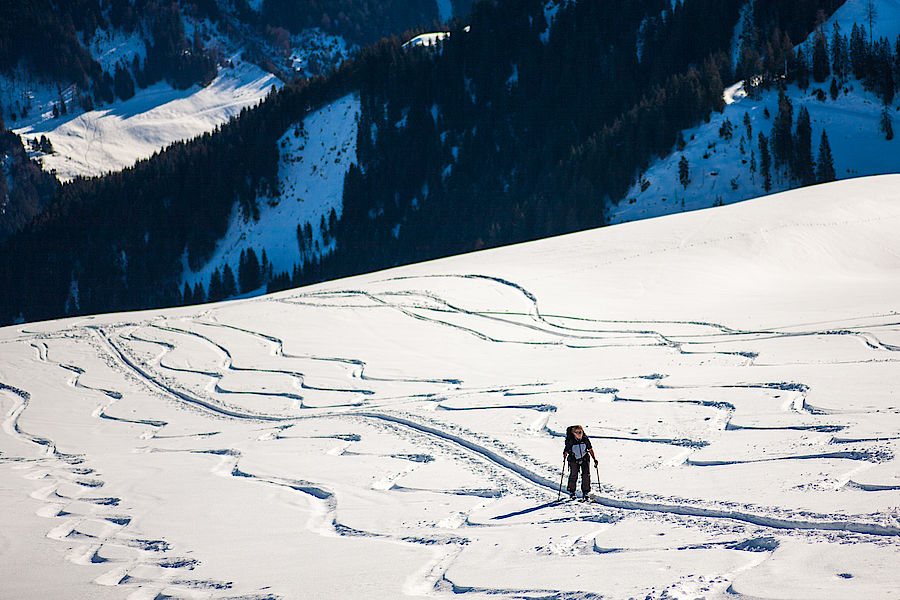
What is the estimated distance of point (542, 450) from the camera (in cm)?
1714

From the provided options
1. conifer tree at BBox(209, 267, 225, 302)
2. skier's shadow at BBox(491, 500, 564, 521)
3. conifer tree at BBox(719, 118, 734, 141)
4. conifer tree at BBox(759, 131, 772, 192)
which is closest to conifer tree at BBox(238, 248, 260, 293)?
conifer tree at BBox(209, 267, 225, 302)

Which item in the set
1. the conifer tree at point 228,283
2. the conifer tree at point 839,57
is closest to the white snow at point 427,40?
the conifer tree at point 228,283

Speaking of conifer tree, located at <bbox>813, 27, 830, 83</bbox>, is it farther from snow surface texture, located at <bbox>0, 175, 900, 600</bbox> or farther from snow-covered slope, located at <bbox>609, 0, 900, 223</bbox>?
snow surface texture, located at <bbox>0, 175, 900, 600</bbox>

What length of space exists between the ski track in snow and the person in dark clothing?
0.37 metres

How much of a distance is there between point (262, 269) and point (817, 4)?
86893 millimetres

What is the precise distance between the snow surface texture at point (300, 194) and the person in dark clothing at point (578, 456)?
124 m

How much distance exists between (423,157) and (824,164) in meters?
76.0

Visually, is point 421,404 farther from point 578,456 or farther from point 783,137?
point 783,137

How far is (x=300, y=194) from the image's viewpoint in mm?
145625

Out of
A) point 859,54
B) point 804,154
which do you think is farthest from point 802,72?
point 804,154

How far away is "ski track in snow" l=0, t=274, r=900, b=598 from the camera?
41.0 feet

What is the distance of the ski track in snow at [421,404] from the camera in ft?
41.0

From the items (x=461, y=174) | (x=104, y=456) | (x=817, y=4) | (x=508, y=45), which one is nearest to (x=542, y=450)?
(x=104, y=456)

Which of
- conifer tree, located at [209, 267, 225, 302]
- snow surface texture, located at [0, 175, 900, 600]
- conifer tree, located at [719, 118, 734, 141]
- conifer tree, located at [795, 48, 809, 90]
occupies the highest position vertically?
conifer tree, located at [795, 48, 809, 90]
